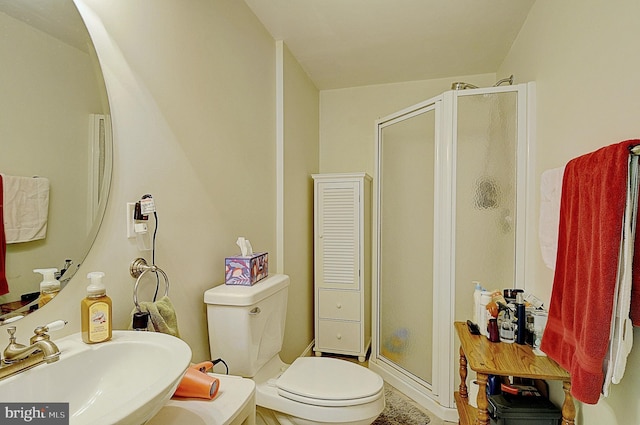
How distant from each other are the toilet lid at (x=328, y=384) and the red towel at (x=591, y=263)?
0.74 m

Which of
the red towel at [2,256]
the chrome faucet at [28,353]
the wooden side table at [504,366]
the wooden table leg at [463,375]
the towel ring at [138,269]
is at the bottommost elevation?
the wooden table leg at [463,375]

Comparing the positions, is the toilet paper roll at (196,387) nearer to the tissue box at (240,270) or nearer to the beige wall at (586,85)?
the tissue box at (240,270)

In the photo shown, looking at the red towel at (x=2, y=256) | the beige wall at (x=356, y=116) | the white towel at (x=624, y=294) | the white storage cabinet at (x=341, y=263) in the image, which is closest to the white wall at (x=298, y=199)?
the white storage cabinet at (x=341, y=263)

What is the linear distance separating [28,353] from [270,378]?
1.05 metres

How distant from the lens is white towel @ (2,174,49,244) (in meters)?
0.80

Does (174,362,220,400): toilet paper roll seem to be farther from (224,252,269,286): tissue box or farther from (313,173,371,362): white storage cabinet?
(313,173,371,362): white storage cabinet

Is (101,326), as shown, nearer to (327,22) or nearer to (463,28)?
(327,22)

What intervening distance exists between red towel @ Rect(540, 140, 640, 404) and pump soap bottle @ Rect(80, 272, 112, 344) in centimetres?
133

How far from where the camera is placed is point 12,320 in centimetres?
81

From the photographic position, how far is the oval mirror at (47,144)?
81cm

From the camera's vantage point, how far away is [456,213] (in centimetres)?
212

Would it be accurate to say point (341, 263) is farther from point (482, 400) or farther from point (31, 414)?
point (31, 414)

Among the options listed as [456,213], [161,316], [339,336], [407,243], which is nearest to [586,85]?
[456,213]

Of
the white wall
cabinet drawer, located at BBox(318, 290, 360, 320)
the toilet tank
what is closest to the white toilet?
the toilet tank
